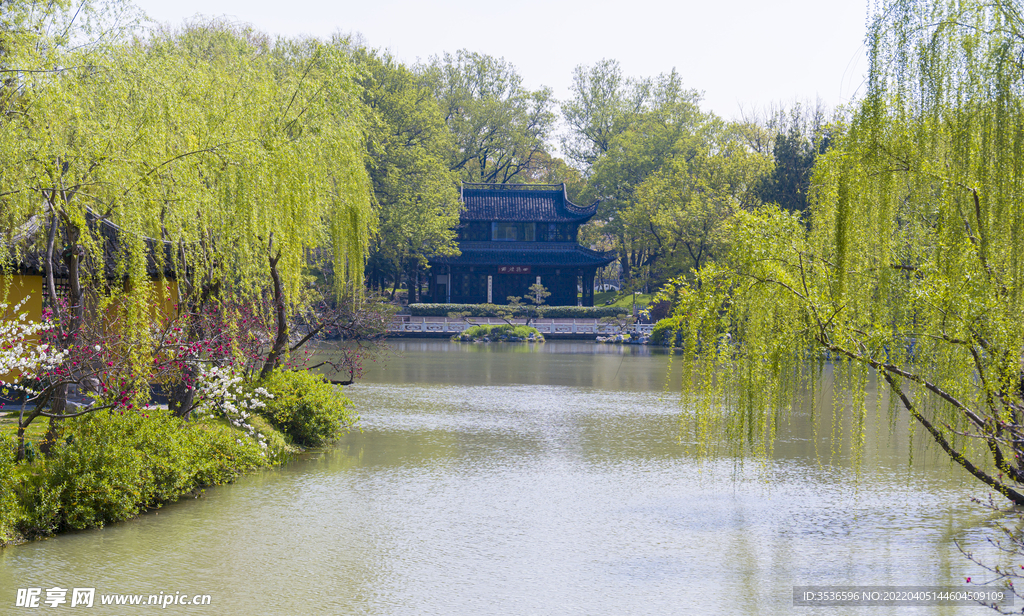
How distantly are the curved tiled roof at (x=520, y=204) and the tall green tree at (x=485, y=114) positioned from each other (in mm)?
1921

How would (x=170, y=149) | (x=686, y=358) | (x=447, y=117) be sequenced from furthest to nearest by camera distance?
(x=447, y=117) → (x=170, y=149) → (x=686, y=358)

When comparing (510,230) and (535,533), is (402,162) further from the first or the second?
(535,533)

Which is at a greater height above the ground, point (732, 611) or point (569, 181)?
point (569, 181)

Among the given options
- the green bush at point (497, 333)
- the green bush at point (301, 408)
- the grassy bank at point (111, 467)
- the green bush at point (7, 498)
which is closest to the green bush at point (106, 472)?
the grassy bank at point (111, 467)

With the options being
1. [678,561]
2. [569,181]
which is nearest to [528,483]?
[678,561]

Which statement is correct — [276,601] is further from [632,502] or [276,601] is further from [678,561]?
[632,502]

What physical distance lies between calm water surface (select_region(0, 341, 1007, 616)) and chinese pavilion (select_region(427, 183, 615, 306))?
29365mm

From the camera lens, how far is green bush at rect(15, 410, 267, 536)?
23.7 feet

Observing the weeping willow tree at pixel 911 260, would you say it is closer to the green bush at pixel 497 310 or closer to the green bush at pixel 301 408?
the green bush at pixel 301 408

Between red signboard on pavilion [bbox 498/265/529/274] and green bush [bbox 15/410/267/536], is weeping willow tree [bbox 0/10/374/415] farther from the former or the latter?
red signboard on pavilion [bbox 498/265/529/274]

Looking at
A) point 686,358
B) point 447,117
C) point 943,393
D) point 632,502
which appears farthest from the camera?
point 447,117

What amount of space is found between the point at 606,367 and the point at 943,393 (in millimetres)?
18528

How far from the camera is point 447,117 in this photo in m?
47.0

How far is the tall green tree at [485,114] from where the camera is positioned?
46.4 meters
